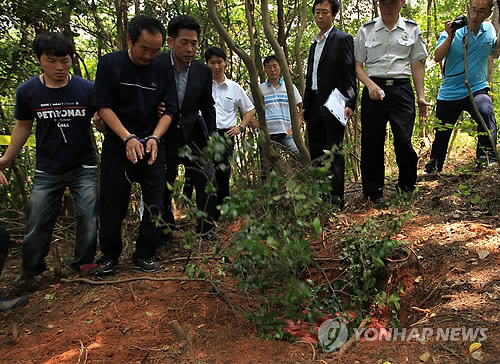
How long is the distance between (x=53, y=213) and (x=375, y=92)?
2900 millimetres

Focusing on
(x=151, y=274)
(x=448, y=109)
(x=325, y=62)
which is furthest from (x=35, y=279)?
(x=448, y=109)

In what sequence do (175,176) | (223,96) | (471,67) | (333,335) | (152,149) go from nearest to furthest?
(333,335)
(152,149)
(175,176)
(471,67)
(223,96)

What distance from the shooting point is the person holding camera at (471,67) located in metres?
3.96

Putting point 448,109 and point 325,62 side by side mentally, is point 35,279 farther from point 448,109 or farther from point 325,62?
point 448,109

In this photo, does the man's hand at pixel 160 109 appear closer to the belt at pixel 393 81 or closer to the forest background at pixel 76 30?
the forest background at pixel 76 30

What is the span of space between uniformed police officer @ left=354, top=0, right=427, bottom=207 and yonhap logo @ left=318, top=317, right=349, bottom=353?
5.66ft

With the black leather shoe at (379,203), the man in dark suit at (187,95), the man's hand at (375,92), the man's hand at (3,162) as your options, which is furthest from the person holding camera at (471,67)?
the man's hand at (3,162)

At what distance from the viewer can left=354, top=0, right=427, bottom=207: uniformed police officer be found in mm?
3814

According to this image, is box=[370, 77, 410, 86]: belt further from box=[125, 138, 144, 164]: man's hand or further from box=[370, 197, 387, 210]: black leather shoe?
box=[125, 138, 144, 164]: man's hand

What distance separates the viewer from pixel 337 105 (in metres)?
3.85

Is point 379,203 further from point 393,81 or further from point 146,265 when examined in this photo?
point 146,265

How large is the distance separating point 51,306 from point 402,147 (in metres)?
3.19

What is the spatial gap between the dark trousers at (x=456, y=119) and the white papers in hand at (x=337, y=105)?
0.85 metres

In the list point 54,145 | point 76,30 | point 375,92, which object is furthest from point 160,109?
point 76,30
